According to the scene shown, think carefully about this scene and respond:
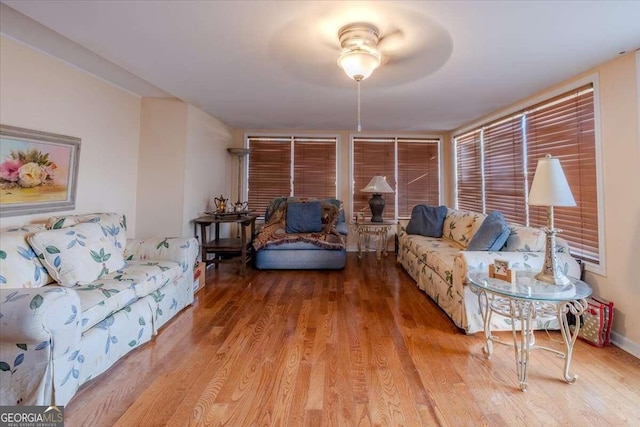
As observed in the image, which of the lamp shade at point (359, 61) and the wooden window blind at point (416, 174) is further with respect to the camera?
the wooden window blind at point (416, 174)

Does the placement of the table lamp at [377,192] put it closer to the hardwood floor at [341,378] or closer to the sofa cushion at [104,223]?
the hardwood floor at [341,378]

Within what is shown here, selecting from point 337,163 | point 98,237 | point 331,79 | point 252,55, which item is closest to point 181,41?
point 252,55

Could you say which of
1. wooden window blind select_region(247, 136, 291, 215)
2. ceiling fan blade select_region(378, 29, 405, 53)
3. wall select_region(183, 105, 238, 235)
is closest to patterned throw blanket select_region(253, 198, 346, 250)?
wooden window blind select_region(247, 136, 291, 215)

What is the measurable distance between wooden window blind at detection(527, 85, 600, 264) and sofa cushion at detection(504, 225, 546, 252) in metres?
0.39

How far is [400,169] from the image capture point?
5242 mm

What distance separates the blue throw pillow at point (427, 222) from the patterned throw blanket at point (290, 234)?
111 cm

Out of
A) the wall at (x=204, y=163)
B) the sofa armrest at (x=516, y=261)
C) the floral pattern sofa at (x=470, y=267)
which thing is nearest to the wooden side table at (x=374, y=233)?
the floral pattern sofa at (x=470, y=267)

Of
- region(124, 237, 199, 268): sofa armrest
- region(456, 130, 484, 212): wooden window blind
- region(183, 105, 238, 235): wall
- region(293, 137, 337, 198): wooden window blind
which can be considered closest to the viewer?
region(124, 237, 199, 268): sofa armrest

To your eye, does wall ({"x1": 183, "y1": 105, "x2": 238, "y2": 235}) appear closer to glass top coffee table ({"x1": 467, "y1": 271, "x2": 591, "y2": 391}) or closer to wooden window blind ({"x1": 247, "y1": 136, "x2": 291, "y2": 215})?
wooden window blind ({"x1": 247, "y1": 136, "x2": 291, "y2": 215})

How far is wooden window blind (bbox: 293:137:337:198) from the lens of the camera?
5.23 meters

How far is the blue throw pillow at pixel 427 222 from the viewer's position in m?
4.07

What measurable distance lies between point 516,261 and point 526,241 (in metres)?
0.38

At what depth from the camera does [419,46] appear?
206cm

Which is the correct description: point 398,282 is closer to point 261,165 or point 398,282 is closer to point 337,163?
point 337,163
